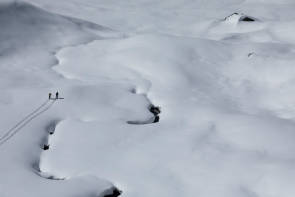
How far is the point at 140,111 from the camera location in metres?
11.2

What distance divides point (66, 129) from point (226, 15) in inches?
670

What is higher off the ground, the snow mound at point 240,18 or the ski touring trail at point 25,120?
the ski touring trail at point 25,120

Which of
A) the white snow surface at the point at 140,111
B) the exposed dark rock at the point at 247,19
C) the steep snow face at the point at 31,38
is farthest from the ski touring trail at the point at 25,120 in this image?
the exposed dark rock at the point at 247,19

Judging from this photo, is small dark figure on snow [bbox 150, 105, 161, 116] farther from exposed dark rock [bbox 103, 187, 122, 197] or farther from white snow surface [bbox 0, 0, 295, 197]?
exposed dark rock [bbox 103, 187, 122, 197]

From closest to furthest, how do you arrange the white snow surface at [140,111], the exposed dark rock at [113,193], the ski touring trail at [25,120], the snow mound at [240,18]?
the exposed dark rock at [113,193], the white snow surface at [140,111], the ski touring trail at [25,120], the snow mound at [240,18]

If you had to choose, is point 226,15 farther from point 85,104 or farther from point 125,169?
point 125,169

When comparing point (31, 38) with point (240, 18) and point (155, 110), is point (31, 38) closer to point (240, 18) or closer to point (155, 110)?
point (155, 110)

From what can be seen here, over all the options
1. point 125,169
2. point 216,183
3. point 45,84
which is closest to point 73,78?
point 45,84

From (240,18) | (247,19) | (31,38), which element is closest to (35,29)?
(31,38)

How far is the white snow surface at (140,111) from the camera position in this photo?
8.24 m

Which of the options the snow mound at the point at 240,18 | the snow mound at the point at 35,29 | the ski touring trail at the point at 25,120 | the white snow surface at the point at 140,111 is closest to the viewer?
the white snow surface at the point at 140,111

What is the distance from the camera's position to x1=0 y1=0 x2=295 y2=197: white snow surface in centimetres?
824

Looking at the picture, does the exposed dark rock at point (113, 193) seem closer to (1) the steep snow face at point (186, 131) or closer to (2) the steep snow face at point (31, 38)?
(1) the steep snow face at point (186, 131)

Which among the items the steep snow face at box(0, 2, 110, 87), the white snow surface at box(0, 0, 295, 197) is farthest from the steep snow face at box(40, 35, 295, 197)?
A: the steep snow face at box(0, 2, 110, 87)
